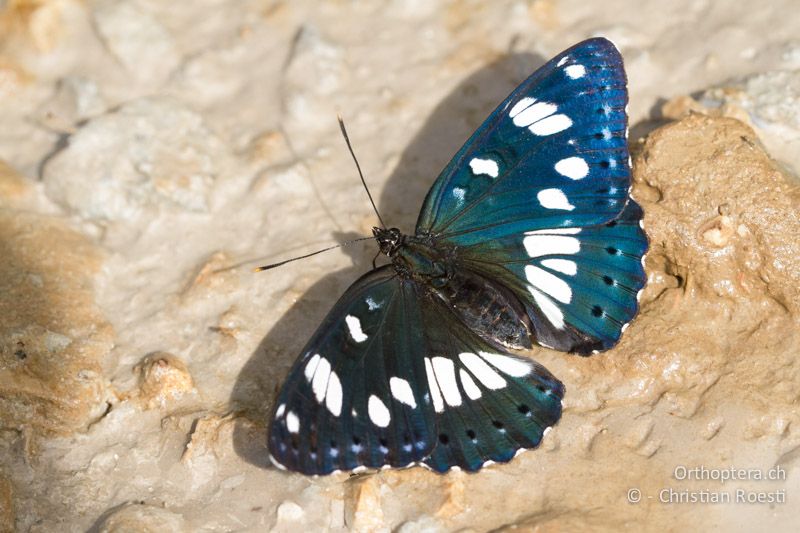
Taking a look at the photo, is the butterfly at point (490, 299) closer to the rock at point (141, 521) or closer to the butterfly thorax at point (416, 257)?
the butterfly thorax at point (416, 257)

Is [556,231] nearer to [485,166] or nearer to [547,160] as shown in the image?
[547,160]

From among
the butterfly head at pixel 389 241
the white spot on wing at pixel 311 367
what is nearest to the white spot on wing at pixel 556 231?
the butterfly head at pixel 389 241

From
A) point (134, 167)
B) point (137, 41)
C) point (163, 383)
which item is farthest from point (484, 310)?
point (137, 41)

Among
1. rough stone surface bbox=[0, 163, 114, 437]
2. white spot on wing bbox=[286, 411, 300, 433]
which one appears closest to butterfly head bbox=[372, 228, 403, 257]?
white spot on wing bbox=[286, 411, 300, 433]

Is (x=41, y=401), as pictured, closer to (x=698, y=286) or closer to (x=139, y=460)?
(x=139, y=460)

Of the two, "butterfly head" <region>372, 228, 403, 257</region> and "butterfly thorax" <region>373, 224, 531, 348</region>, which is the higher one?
"butterfly head" <region>372, 228, 403, 257</region>

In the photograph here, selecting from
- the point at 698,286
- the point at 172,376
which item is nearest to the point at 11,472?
the point at 172,376

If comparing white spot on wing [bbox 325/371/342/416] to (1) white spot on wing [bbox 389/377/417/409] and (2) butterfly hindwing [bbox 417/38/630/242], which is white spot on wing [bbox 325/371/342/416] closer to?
(1) white spot on wing [bbox 389/377/417/409]
